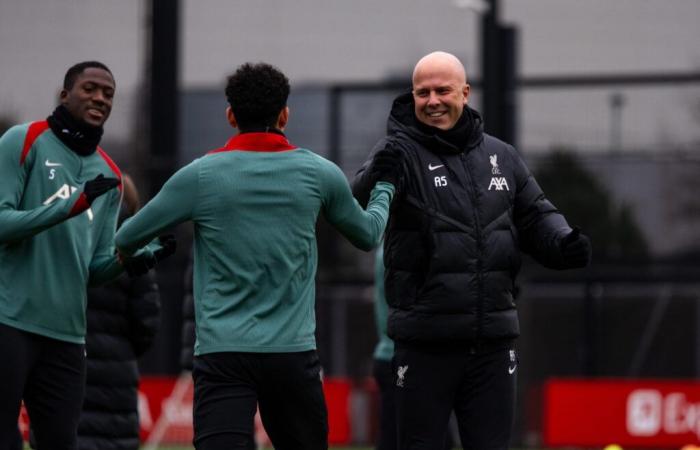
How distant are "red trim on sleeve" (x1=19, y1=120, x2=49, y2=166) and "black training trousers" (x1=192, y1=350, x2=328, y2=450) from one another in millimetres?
1244

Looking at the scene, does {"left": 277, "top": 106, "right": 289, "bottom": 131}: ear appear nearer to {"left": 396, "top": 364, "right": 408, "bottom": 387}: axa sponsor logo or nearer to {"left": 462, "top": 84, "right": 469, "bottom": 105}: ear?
{"left": 462, "top": 84, "right": 469, "bottom": 105}: ear

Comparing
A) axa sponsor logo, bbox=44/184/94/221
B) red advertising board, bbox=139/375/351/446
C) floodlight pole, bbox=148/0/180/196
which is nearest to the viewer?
axa sponsor logo, bbox=44/184/94/221

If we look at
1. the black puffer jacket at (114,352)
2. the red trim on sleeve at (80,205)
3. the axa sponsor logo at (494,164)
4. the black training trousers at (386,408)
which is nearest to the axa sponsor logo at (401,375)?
the axa sponsor logo at (494,164)

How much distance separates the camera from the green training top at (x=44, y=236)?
664 cm

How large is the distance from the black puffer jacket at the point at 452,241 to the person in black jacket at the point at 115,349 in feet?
7.15

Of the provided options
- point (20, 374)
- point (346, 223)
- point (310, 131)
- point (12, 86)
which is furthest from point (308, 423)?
point (12, 86)

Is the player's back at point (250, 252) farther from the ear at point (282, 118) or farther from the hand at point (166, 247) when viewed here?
the hand at point (166, 247)

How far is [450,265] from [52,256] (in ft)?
5.38

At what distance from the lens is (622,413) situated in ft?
56.9

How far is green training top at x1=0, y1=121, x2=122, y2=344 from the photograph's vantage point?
6637 mm

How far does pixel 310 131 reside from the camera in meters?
19.1

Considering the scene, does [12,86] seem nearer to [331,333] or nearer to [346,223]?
[331,333]

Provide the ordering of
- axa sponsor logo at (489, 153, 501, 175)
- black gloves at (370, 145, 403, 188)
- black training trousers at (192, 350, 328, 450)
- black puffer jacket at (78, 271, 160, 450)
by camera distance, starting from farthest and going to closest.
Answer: black puffer jacket at (78, 271, 160, 450) → axa sponsor logo at (489, 153, 501, 175) → black gloves at (370, 145, 403, 188) → black training trousers at (192, 350, 328, 450)

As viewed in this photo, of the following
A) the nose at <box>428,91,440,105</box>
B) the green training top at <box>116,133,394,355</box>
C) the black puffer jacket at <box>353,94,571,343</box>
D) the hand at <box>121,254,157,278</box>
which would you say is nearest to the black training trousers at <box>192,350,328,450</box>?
the green training top at <box>116,133,394,355</box>
